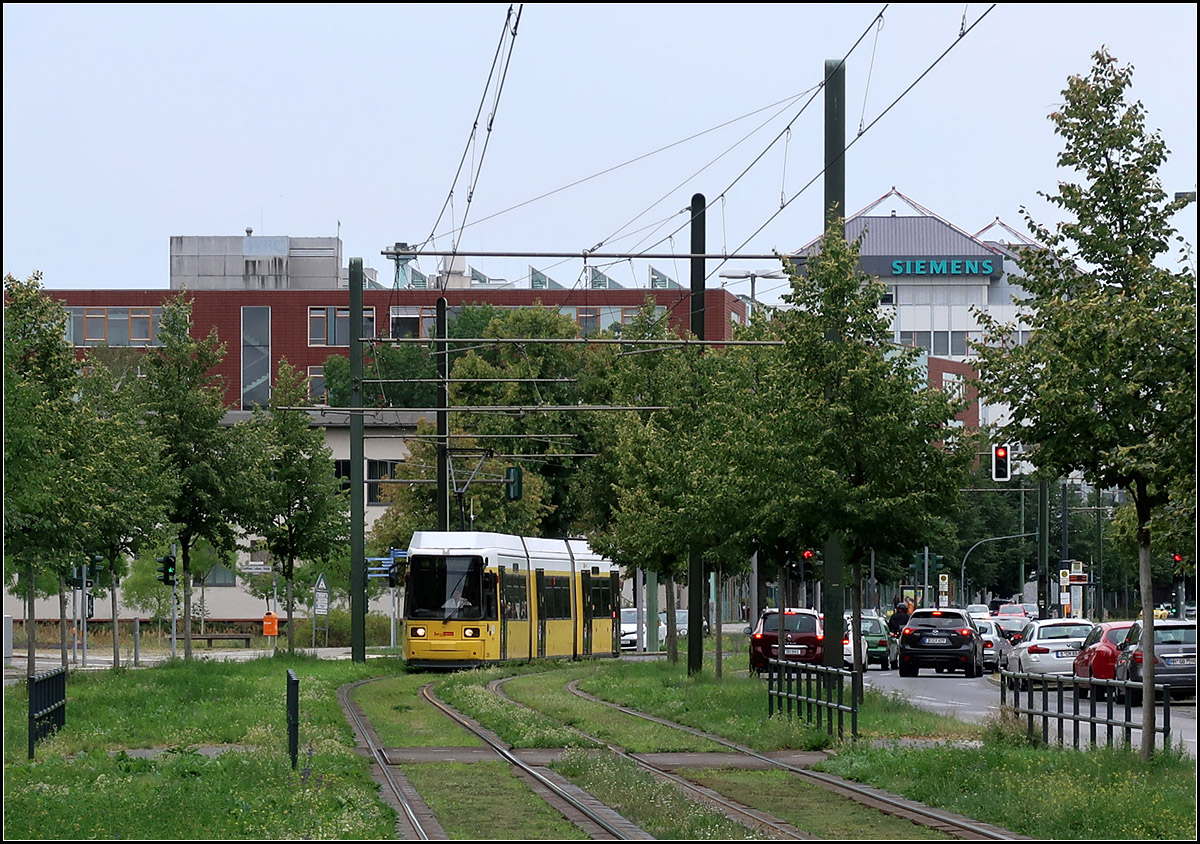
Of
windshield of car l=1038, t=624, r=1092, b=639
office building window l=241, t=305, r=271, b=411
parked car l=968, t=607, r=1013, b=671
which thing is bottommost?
parked car l=968, t=607, r=1013, b=671

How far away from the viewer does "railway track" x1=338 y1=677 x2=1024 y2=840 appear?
521 inches

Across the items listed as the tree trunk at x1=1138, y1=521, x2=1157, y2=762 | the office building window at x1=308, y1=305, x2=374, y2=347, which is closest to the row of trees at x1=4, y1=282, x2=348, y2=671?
the tree trunk at x1=1138, y1=521, x2=1157, y2=762

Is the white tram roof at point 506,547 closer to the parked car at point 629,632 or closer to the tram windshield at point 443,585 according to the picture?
the tram windshield at point 443,585

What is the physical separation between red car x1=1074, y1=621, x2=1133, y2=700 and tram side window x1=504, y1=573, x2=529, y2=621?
559 inches

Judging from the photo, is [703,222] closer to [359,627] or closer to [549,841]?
[359,627]

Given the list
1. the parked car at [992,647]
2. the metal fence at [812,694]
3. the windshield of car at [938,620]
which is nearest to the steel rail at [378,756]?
the metal fence at [812,694]

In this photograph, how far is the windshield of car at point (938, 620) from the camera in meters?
47.5

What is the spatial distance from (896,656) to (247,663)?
2259cm

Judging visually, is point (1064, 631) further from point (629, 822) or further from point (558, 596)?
point (629, 822)

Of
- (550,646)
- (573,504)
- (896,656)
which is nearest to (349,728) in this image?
(550,646)

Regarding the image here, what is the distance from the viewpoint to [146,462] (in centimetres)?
3622

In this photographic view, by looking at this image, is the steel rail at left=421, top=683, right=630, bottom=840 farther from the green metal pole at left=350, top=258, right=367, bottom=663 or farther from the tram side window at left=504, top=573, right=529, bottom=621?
the tram side window at left=504, top=573, right=529, bottom=621

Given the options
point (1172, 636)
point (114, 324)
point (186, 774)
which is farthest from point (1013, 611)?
point (186, 774)

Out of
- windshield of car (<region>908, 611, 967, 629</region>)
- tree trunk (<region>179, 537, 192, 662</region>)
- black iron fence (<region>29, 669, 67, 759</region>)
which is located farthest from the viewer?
windshield of car (<region>908, 611, 967, 629</region>)
